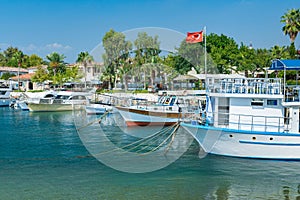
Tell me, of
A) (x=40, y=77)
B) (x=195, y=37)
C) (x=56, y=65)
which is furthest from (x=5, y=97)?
(x=195, y=37)

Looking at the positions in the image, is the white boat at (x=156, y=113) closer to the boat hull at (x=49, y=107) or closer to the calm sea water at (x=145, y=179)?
the calm sea water at (x=145, y=179)

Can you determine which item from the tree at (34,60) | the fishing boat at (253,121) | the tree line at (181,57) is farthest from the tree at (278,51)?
the tree at (34,60)

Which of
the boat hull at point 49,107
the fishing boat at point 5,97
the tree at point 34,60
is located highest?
the tree at point 34,60

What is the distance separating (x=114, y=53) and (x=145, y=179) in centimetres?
4427

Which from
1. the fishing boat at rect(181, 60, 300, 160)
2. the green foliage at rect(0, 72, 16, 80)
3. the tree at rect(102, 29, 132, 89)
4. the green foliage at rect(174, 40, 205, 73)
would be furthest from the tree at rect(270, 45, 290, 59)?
the green foliage at rect(0, 72, 16, 80)

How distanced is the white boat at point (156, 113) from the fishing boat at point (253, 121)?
12175mm

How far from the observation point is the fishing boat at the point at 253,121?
1966cm

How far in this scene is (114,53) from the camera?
59.7 meters

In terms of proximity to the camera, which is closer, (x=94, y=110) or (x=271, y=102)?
(x=271, y=102)

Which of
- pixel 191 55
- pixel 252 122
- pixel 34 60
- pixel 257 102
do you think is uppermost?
pixel 34 60

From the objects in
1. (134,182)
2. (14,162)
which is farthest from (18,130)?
(134,182)

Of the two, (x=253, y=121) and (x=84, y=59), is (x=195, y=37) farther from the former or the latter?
(x=84, y=59)

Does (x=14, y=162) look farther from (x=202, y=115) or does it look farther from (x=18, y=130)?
(x=18, y=130)

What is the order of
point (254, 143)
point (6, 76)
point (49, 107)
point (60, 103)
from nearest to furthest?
point (254, 143) → point (49, 107) → point (60, 103) → point (6, 76)
